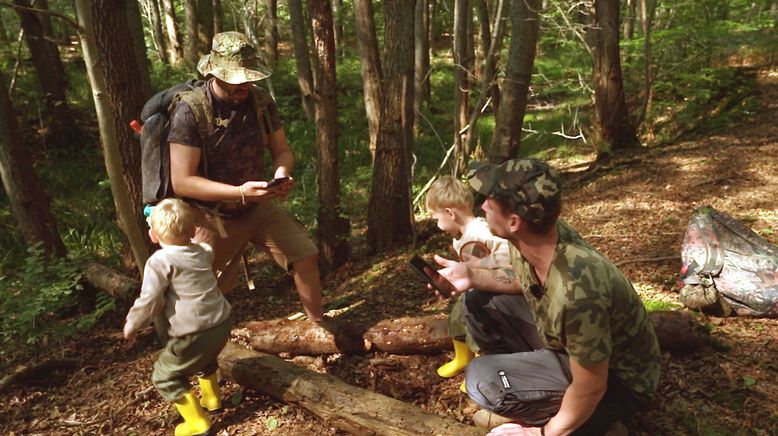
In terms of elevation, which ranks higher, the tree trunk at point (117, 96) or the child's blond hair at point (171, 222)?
the tree trunk at point (117, 96)

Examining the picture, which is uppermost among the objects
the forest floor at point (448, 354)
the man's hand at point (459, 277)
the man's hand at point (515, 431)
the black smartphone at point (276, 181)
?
the black smartphone at point (276, 181)

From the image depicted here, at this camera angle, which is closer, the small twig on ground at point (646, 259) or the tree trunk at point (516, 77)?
the small twig on ground at point (646, 259)

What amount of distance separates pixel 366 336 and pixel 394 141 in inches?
124

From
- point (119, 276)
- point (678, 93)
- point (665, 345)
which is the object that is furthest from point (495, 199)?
point (678, 93)

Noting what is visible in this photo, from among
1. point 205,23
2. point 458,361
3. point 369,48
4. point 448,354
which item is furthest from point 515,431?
point 205,23

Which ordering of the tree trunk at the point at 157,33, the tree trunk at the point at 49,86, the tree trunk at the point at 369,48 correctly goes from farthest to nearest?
the tree trunk at the point at 157,33
the tree trunk at the point at 49,86
the tree trunk at the point at 369,48

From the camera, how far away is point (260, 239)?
13.8 ft

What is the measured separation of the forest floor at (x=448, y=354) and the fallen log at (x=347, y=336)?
102 millimetres

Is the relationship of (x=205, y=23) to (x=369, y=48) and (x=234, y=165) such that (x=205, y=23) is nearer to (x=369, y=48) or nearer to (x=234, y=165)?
(x=369, y=48)

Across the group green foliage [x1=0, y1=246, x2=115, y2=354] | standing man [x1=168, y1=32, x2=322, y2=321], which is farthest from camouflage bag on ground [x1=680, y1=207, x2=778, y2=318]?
green foliage [x1=0, y1=246, x2=115, y2=354]

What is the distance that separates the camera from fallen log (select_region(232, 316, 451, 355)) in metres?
3.94

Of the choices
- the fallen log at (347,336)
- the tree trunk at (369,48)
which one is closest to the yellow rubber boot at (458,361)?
the fallen log at (347,336)

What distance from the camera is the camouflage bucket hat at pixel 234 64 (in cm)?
351

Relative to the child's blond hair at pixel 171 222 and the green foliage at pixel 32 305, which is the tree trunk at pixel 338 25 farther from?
the child's blond hair at pixel 171 222
